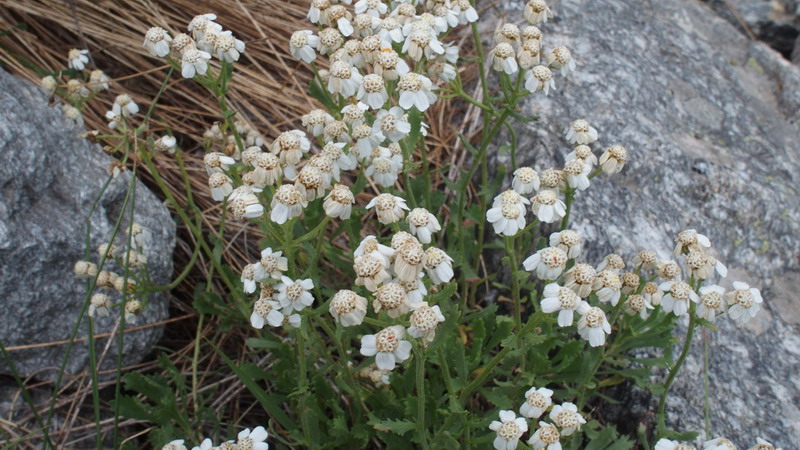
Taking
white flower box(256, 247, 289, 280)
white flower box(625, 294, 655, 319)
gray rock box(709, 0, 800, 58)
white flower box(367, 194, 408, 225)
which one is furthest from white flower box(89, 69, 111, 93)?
gray rock box(709, 0, 800, 58)

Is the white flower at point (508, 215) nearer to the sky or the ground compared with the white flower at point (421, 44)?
nearer to the ground

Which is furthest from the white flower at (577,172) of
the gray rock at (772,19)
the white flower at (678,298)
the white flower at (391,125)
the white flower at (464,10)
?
the gray rock at (772,19)

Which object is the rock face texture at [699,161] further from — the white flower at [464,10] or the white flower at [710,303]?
the white flower at [464,10]

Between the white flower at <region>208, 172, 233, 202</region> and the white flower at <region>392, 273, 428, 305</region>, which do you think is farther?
the white flower at <region>208, 172, 233, 202</region>

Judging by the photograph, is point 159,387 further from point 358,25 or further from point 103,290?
point 358,25

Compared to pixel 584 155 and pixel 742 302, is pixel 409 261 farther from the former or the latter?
pixel 742 302

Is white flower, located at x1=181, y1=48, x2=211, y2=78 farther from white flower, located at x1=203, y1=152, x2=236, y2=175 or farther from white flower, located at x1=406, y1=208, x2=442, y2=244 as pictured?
white flower, located at x1=406, y1=208, x2=442, y2=244
